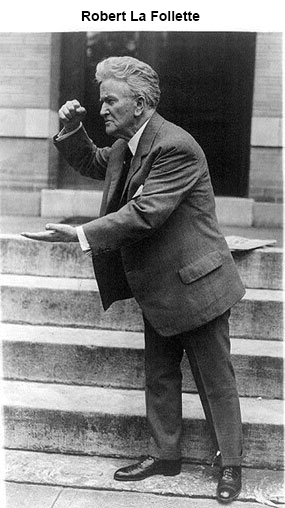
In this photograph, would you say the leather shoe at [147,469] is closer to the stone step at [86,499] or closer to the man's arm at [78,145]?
the stone step at [86,499]

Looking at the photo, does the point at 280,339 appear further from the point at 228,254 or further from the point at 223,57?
the point at 223,57

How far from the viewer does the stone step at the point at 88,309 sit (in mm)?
3717

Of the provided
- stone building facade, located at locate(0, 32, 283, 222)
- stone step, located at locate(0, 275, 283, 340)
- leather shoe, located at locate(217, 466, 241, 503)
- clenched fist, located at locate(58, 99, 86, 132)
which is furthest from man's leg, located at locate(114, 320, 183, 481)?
stone building facade, located at locate(0, 32, 283, 222)

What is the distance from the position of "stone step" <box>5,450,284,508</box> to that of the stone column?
125 inches

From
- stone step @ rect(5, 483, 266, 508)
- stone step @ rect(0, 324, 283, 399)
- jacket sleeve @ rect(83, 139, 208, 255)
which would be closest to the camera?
jacket sleeve @ rect(83, 139, 208, 255)

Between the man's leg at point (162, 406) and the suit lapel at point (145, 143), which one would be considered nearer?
the suit lapel at point (145, 143)

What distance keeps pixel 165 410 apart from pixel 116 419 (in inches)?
13.6

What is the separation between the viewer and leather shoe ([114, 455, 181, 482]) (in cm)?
302

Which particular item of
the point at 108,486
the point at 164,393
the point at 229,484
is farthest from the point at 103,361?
the point at 229,484

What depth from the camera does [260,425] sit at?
317 cm

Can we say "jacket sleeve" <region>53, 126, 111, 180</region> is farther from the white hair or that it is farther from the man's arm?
the white hair

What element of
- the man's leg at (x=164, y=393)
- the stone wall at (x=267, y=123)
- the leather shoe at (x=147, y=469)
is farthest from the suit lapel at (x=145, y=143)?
the stone wall at (x=267, y=123)

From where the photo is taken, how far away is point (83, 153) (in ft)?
10.5
